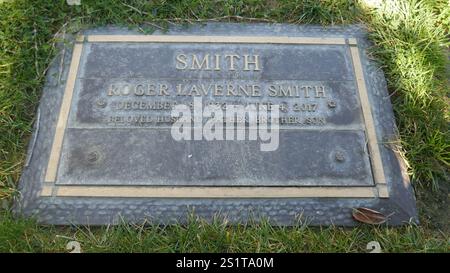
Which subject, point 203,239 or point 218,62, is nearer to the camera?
point 203,239

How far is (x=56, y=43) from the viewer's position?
9.80ft

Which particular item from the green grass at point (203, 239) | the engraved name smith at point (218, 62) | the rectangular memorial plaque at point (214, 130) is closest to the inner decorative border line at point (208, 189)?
the rectangular memorial plaque at point (214, 130)

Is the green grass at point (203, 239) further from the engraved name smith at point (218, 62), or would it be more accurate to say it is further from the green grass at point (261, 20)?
the engraved name smith at point (218, 62)

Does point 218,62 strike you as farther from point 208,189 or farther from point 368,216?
point 368,216

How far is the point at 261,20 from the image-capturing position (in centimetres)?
317

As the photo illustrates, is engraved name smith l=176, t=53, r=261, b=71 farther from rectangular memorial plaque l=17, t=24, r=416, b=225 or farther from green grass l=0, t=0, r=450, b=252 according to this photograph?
green grass l=0, t=0, r=450, b=252

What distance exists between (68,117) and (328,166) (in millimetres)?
1611

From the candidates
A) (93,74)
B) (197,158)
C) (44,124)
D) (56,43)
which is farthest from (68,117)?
(197,158)

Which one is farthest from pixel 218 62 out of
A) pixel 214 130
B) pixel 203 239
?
pixel 203 239

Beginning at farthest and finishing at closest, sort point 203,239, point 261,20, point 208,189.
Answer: point 261,20
point 208,189
point 203,239

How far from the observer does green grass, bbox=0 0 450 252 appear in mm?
2363

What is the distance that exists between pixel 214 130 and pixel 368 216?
3.35ft

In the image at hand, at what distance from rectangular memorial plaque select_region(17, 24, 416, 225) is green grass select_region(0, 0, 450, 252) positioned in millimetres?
101

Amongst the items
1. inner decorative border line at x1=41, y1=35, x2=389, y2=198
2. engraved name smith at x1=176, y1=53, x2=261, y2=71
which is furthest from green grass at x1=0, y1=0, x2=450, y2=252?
engraved name smith at x1=176, y1=53, x2=261, y2=71
